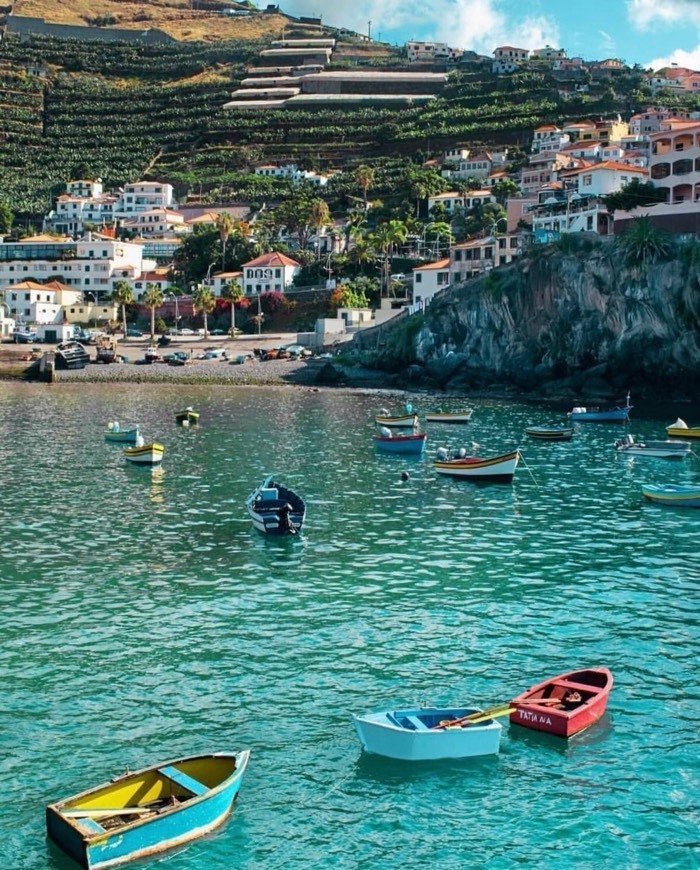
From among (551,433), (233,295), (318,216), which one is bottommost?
(551,433)

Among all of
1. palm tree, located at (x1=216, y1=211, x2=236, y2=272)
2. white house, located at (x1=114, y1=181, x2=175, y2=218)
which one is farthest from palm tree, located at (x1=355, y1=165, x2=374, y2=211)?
white house, located at (x1=114, y1=181, x2=175, y2=218)

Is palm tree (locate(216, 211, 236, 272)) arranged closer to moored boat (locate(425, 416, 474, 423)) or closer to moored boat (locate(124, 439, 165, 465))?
moored boat (locate(425, 416, 474, 423))

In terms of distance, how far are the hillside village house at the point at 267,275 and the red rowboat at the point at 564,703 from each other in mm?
122419

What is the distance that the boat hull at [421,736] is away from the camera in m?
20.3

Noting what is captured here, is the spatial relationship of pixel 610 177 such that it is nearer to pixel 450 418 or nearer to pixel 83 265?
pixel 450 418

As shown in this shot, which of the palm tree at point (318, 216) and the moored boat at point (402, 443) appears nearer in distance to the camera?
the moored boat at point (402, 443)

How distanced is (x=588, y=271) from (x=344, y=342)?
37.2 meters

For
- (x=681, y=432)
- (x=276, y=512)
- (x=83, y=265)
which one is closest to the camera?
(x=276, y=512)

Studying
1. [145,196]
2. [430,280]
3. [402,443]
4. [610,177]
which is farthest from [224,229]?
[402,443]

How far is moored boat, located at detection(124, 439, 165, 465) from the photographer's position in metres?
58.3

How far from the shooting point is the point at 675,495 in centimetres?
4728

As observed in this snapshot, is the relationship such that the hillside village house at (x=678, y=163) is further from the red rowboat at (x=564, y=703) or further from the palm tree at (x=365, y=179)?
the red rowboat at (x=564, y=703)

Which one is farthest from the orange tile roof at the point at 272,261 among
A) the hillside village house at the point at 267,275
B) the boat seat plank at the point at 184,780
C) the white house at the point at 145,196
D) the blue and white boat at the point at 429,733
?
the boat seat plank at the point at 184,780

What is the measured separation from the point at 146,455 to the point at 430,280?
73.6 meters
